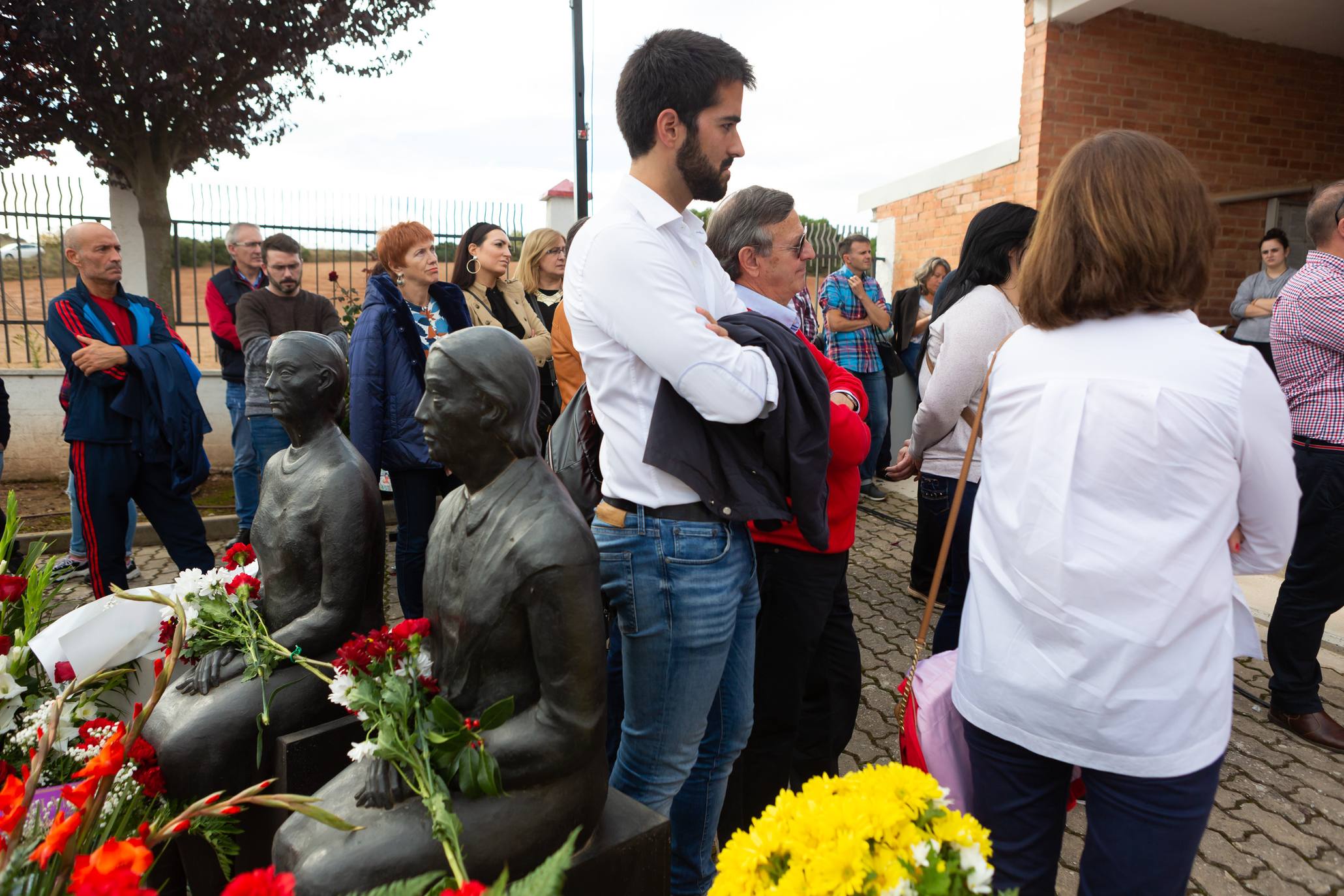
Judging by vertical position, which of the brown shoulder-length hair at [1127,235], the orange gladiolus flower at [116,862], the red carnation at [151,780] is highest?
the brown shoulder-length hair at [1127,235]

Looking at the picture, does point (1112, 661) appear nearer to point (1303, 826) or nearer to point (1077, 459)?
point (1077, 459)

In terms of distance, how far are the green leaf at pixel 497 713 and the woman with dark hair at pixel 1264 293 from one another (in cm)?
722

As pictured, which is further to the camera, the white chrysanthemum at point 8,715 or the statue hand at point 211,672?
the white chrysanthemum at point 8,715

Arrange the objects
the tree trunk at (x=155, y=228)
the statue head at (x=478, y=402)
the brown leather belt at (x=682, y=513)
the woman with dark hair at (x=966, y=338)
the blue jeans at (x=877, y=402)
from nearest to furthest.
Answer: the statue head at (x=478, y=402) < the brown leather belt at (x=682, y=513) < the woman with dark hair at (x=966, y=338) < the blue jeans at (x=877, y=402) < the tree trunk at (x=155, y=228)

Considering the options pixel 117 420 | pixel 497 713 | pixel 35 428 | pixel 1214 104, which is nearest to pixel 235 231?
pixel 117 420

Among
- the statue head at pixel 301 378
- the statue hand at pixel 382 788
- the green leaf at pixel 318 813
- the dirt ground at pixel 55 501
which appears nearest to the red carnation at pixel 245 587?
the statue head at pixel 301 378

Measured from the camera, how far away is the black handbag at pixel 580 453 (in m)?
2.23

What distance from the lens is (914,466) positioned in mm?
3066

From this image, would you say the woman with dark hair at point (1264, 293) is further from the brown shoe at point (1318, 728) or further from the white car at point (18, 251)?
the white car at point (18, 251)

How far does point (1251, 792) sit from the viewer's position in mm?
3082

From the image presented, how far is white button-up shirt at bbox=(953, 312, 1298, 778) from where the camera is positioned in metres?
1.40

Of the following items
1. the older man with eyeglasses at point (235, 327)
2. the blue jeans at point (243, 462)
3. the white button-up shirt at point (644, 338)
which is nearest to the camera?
the white button-up shirt at point (644, 338)

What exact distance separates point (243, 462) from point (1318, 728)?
6.13 meters

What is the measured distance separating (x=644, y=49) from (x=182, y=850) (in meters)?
2.08
